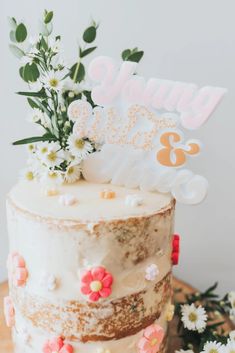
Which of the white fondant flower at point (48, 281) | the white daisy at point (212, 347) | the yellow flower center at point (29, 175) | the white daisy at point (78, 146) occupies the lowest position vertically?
the white daisy at point (212, 347)

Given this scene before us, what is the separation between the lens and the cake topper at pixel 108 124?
1183 millimetres

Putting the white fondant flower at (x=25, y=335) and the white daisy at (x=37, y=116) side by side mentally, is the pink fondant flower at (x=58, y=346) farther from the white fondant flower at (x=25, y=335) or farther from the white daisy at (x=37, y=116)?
the white daisy at (x=37, y=116)

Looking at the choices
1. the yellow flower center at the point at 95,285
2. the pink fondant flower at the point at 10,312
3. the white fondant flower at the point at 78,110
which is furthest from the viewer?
the pink fondant flower at the point at 10,312

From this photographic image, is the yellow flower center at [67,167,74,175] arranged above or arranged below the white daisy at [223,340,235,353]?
above

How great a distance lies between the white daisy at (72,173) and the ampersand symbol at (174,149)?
26cm

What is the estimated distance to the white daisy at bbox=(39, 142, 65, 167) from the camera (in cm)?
127

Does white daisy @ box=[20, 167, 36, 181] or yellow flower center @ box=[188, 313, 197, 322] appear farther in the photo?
yellow flower center @ box=[188, 313, 197, 322]

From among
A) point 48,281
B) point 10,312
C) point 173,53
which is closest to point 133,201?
point 48,281

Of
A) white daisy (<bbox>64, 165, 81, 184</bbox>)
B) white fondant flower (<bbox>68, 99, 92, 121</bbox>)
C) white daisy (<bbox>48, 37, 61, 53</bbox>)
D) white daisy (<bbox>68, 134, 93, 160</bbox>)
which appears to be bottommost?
white daisy (<bbox>64, 165, 81, 184</bbox>)

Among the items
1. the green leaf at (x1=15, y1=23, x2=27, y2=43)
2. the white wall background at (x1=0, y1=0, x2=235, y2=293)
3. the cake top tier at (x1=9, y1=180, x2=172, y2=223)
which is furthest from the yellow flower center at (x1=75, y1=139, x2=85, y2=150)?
the white wall background at (x1=0, y1=0, x2=235, y2=293)

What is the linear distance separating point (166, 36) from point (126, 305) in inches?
42.2

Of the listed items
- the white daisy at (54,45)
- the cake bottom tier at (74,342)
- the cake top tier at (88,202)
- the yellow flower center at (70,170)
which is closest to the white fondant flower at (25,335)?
the cake bottom tier at (74,342)

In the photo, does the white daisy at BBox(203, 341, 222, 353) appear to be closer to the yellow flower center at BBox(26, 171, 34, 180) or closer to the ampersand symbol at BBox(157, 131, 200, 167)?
the ampersand symbol at BBox(157, 131, 200, 167)

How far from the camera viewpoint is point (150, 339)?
1.28m
